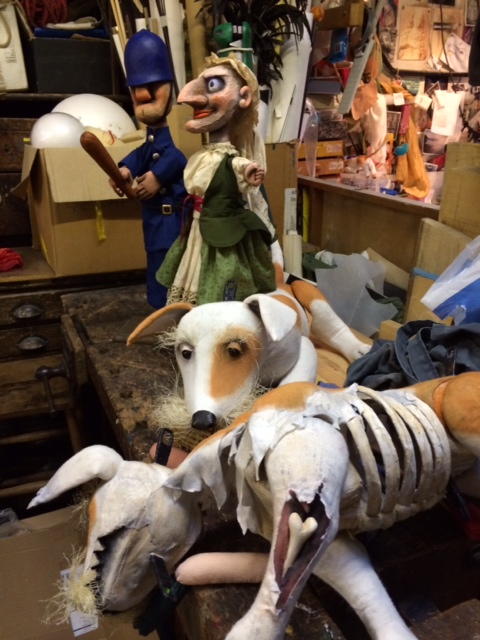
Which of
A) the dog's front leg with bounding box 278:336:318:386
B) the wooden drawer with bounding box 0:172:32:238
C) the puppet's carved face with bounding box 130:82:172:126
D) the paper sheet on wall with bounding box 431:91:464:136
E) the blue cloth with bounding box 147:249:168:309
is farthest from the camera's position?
the paper sheet on wall with bounding box 431:91:464:136

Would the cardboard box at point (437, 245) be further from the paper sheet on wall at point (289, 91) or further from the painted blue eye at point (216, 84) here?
the painted blue eye at point (216, 84)

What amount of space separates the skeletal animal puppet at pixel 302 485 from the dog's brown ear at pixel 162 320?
27cm

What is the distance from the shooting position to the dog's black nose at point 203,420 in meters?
0.60

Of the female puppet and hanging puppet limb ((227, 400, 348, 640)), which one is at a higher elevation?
the female puppet

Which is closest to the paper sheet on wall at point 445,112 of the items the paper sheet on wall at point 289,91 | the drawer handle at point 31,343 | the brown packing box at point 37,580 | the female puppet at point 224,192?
the paper sheet on wall at point 289,91

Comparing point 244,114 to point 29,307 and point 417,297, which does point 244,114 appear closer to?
point 417,297

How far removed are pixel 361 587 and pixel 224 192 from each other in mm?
572

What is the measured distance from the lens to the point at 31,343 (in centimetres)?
132

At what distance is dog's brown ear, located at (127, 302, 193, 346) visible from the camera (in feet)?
2.41

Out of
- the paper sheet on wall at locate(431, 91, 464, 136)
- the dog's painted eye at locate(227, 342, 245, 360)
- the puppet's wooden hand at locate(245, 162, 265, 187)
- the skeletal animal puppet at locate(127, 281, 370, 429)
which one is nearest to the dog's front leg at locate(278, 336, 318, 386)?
the skeletal animal puppet at locate(127, 281, 370, 429)

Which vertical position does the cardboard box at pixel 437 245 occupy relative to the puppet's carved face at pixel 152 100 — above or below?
below

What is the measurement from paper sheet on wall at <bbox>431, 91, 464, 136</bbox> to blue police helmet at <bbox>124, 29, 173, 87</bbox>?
A: 2.05 metres

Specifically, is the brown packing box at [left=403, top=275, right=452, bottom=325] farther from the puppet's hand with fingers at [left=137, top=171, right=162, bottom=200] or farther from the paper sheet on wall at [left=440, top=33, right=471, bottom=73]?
the paper sheet on wall at [left=440, top=33, right=471, bottom=73]

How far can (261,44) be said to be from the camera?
120 cm
